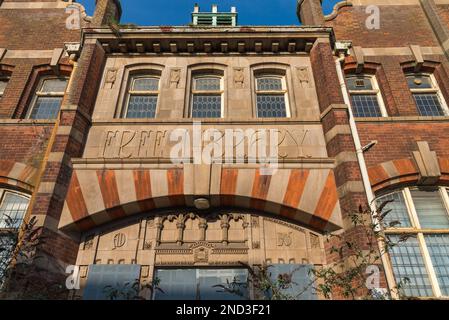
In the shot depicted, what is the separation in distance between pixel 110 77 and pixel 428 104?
9.86m

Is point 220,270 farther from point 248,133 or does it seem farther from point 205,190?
point 248,133

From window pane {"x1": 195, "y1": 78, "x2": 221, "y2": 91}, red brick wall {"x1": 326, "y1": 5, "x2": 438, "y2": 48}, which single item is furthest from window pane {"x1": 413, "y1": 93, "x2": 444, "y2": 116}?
window pane {"x1": 195, "y1": 78, "x2": 221, "y2": 91}

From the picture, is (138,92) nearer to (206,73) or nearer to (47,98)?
(206,73)

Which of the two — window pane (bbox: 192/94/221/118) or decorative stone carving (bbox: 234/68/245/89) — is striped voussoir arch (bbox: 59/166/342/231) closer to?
window pane (bbox: 192/94/221/118)

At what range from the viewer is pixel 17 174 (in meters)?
9.01

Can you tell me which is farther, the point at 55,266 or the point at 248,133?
the point at 248,133

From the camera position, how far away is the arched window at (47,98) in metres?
10.8

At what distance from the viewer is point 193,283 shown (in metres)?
7.82

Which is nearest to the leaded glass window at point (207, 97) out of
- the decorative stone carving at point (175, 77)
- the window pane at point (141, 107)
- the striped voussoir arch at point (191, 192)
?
the decorative stone carving at point (175, 77)

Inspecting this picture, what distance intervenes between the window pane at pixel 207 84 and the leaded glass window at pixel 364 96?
13.9 ft

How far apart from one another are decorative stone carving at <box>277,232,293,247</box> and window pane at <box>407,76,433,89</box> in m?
6.75
